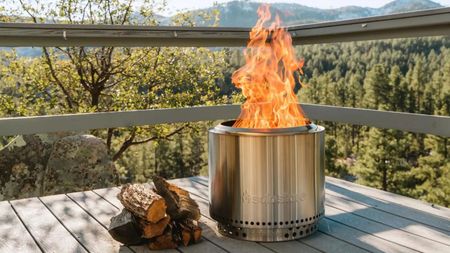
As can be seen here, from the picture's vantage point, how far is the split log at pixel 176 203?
6.06 ft

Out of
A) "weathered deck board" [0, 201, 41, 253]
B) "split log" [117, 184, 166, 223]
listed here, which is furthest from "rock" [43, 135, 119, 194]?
"split log" [117, 184, 166, 223]

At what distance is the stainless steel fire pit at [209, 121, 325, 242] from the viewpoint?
69.7 inches

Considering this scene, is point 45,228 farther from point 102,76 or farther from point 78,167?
point 102,76

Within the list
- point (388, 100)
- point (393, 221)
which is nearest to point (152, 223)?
point (393, 221)

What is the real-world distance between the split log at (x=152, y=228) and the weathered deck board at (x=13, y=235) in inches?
14.6

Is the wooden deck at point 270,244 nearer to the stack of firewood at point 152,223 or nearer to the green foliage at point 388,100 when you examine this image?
the stack of firewood at point 152,223

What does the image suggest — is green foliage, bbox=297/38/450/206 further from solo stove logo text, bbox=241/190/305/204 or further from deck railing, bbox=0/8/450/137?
solo stove logo text, bbox=241/190/305/204

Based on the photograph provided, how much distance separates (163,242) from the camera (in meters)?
1.75

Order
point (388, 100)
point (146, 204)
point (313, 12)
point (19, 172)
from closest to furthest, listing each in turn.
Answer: point (146, 204), point (19, 172), point (388, 100), point (313, 12)

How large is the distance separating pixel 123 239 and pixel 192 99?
9669mm

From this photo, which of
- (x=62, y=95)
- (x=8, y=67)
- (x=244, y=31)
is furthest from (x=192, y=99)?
(x=244, y=31)

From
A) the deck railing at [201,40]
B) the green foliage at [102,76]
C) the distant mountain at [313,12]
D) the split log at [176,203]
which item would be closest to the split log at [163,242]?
the split log at [176,203]

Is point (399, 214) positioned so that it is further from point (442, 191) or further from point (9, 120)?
point (442, 191)

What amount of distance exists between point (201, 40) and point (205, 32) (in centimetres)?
5
